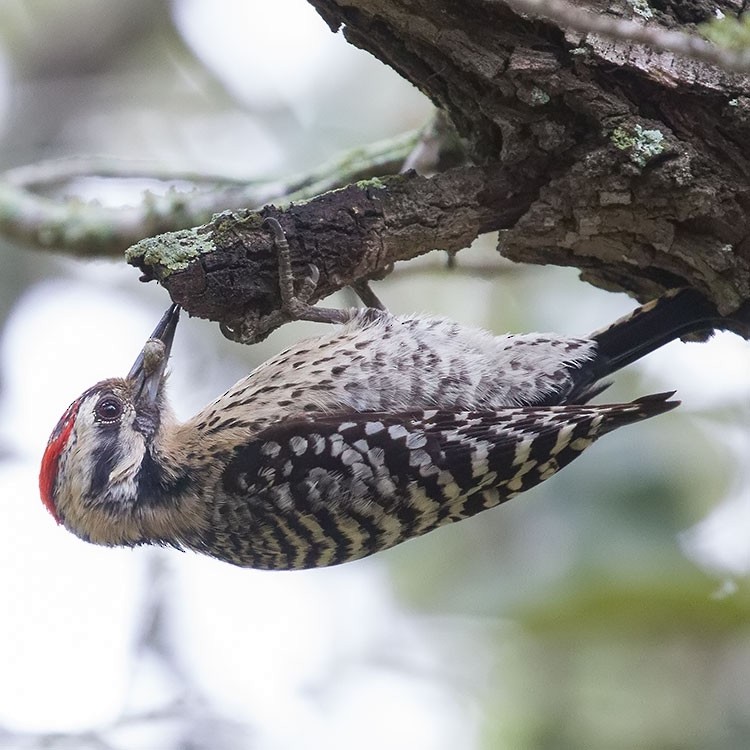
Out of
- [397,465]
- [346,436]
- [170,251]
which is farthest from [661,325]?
[170,251]

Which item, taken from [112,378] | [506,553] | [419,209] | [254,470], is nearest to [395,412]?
[254,470]

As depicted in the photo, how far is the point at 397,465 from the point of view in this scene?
3395 millimetres

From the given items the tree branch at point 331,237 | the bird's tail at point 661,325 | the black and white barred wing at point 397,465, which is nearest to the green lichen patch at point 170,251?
the tree branch at point 331,237

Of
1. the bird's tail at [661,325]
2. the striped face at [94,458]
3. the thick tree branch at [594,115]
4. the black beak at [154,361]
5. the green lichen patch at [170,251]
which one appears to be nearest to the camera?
the green lichen patch at [170,251]

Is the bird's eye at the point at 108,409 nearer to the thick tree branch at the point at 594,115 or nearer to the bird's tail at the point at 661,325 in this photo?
the thick tree branch at the point at 594,115

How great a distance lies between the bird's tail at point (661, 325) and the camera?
3.34 meters

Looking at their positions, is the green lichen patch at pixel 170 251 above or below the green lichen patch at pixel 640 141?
above

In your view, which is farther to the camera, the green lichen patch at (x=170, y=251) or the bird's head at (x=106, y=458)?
the bird's head at (x=106, y=458)

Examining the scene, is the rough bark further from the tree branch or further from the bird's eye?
the bird's eye

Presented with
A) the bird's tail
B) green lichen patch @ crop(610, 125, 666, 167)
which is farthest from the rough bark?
the bird's tail

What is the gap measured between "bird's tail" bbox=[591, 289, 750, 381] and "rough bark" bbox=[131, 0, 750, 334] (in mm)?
126

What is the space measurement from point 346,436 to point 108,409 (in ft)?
3.23

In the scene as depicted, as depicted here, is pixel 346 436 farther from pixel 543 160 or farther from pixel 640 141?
pixel 640 141

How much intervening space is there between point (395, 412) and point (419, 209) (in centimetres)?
80
